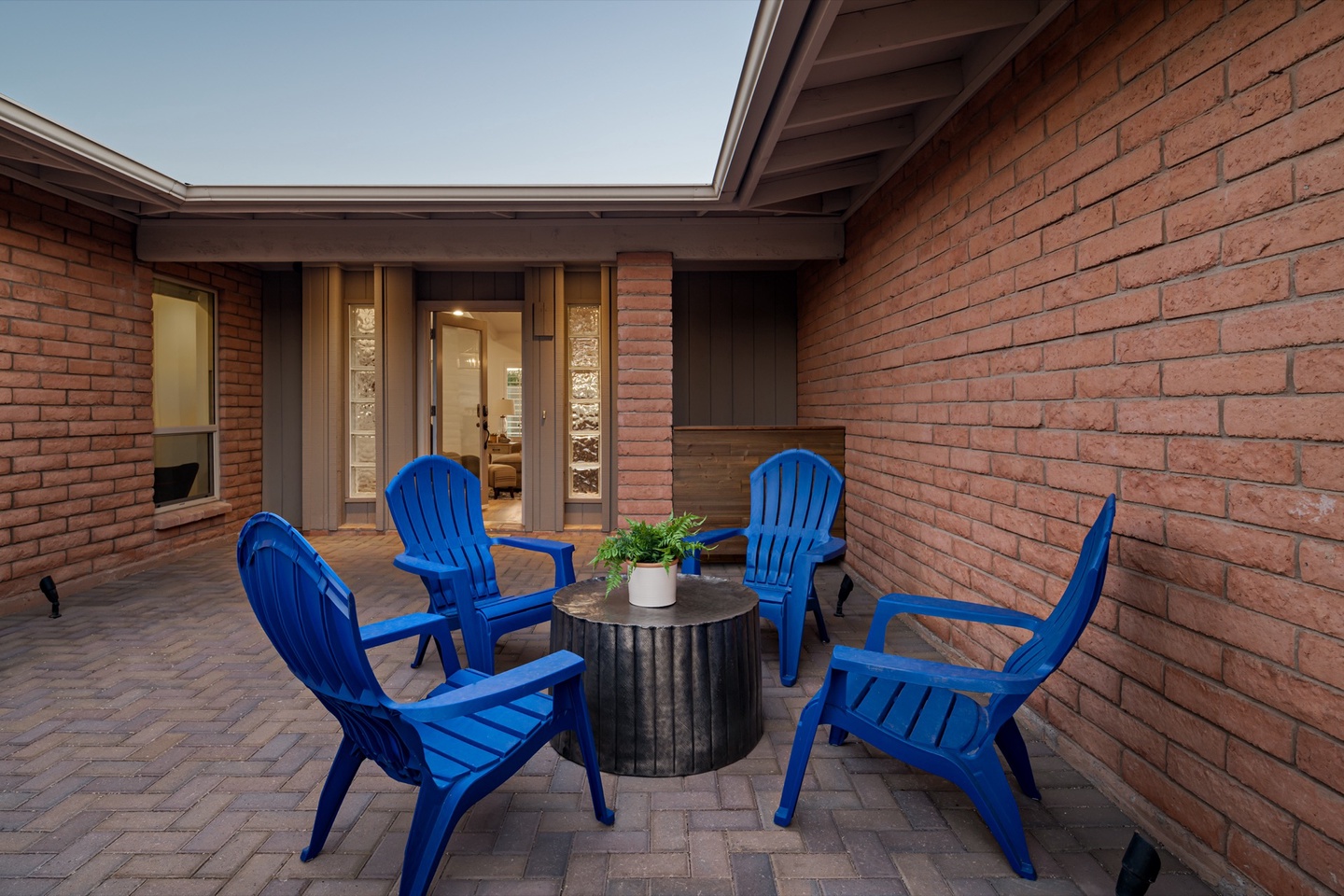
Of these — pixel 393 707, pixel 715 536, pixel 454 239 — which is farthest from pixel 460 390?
pixel 393 707

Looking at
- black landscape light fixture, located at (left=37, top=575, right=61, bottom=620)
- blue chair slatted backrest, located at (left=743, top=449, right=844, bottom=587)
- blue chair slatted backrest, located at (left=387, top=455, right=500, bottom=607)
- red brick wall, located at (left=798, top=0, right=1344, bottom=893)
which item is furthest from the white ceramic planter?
black landscape light fixture, located at (left=37, top=575, right=61, bottom=620)

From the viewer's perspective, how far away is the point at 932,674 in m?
1.70

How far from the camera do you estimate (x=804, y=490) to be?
3.54m

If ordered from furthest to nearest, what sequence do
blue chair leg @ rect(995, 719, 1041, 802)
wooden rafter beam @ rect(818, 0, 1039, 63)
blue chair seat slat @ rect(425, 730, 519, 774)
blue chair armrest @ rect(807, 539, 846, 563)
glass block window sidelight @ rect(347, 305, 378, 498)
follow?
glass block window sidelight @ rect(347, 305, 378, 498) → blue chair armrest @ rect(807, 539, 846, 563) → wooden rafter beam @ rect(818, 0, 1039, 63) → blue chair leg @ rect(995, 719, 1041, 802) → blue chair seat slat @ rect(425, 730, 519, 774)

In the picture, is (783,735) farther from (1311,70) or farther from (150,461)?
(150,461)

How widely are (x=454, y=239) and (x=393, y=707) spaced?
4.07 meters

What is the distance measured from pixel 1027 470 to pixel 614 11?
4.93 m

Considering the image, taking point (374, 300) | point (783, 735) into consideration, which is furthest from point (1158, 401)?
point (374, 300)

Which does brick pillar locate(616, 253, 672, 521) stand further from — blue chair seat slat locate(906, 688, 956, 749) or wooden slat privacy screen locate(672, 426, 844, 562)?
blue chair seat slat locate(906, 688, 956, 749)

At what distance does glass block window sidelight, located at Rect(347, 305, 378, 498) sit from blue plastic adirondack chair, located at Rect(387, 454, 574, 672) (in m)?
3.89

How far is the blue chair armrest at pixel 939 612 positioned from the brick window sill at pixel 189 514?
218 inches

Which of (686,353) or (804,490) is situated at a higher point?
(686,353)

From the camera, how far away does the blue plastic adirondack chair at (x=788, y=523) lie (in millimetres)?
3311

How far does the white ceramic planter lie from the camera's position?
7.74 feet
